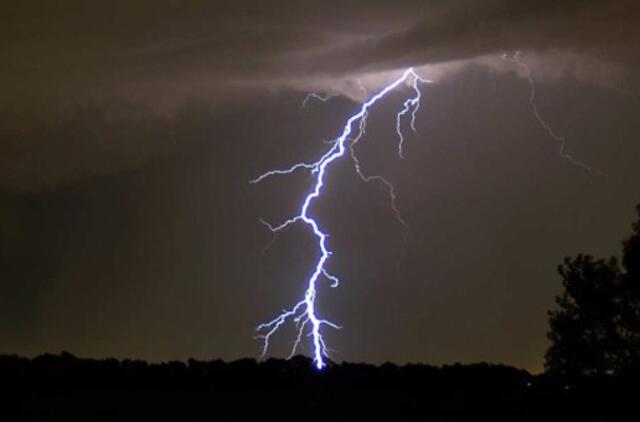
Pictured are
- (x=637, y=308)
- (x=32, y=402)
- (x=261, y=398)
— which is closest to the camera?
(x=32, y=402)

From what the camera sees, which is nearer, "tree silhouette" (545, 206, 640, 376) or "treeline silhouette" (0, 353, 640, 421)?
"treeline silhouette" (0, 353, 640, 421)

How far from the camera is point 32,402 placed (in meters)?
15.2

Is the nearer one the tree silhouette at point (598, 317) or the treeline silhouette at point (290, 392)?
the treeline silhouette at point (290, 392)

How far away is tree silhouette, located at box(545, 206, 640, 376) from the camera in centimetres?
2408

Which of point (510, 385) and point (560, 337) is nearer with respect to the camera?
point (510, 385)

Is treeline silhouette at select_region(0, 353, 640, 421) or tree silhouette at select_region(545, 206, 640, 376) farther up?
tree silhouette at select_region(545, 206, 640, 376)

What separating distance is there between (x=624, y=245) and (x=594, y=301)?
144 centimetres

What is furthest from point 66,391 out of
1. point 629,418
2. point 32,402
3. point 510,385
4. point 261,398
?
point 629,418

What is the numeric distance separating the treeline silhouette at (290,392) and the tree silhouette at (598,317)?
21.1 feet

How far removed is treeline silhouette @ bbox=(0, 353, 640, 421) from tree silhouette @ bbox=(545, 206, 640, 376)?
21.1 feet

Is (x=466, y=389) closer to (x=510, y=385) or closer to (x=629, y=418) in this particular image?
(x=510, y=385)

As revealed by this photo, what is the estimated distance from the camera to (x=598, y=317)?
24.8m

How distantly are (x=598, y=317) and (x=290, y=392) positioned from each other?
10.4m

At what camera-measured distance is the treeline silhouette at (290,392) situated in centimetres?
1526
